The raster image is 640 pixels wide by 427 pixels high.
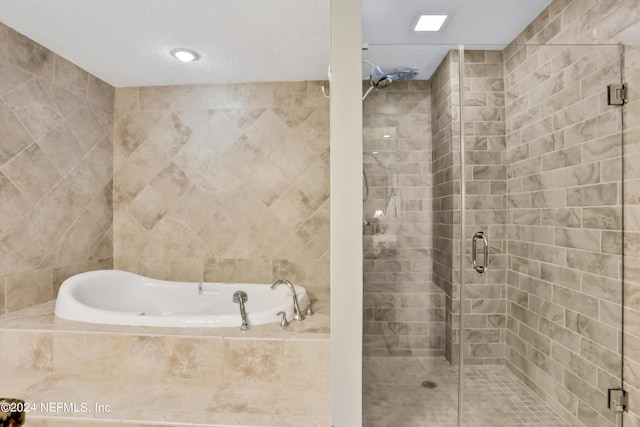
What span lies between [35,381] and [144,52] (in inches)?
84.6

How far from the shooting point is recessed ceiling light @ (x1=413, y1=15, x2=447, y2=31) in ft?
6.17

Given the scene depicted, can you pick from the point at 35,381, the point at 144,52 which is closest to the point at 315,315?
the point at 35,381

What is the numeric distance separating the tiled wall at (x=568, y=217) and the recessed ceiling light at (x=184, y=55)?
6.67 ft

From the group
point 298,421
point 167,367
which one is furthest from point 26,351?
point 298,421

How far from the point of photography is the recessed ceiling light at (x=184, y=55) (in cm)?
224

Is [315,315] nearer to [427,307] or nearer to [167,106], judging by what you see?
[427,307]

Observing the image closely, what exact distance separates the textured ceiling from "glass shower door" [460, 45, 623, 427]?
303 mm

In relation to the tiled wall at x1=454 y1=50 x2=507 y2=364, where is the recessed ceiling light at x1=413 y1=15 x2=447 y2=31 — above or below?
above

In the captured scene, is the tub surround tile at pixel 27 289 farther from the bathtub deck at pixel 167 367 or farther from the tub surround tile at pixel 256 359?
the tub surround tile at pixel 256 359

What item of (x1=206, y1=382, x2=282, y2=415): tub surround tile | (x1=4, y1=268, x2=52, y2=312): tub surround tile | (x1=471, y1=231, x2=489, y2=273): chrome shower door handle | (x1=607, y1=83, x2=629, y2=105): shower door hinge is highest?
(x1=607, y1=83, x2=629, y2=105): shower door hinge

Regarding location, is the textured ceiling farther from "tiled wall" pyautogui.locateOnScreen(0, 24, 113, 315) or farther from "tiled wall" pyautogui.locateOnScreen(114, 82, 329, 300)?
"tiled wall" pyautogui.locateOnScreen(114, 82, 329, 300)

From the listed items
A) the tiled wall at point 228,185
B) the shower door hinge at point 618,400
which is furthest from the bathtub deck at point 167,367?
the shower door hinge at point 618,400

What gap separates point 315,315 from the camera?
2.04 meters

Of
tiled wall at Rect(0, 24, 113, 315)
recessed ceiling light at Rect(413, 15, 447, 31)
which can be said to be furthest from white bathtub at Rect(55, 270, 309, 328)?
recessed ceiling light at Rect(413, 15, 447, 31)
